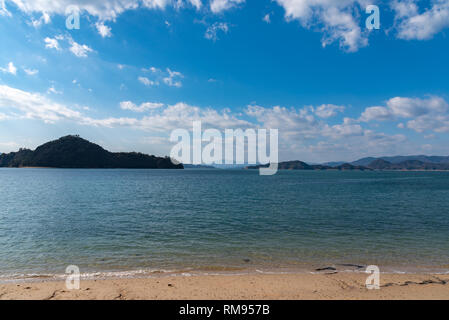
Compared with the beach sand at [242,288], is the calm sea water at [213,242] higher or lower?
lower

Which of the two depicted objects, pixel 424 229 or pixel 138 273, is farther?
pixel 424 229

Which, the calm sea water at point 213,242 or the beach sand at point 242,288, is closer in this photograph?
the beach sand at point 242,288

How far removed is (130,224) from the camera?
25297 millimetres

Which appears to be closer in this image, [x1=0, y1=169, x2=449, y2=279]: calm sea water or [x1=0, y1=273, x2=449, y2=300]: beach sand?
[x1=0, y1=273, x2=449, y2=300]: beach sand

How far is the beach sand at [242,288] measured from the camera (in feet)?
32.7

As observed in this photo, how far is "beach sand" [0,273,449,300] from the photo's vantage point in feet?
32.7

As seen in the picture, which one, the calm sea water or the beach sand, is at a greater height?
the beach sand

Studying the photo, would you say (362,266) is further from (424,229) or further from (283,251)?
(424,229)

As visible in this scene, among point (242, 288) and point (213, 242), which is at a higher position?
point (242, 288)

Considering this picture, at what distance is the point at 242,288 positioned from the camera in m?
Result: 10.9

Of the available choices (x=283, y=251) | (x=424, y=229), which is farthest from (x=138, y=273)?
(x=424, y=229)

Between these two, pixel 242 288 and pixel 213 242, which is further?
pixel 213 242

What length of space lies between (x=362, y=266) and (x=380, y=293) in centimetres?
417
